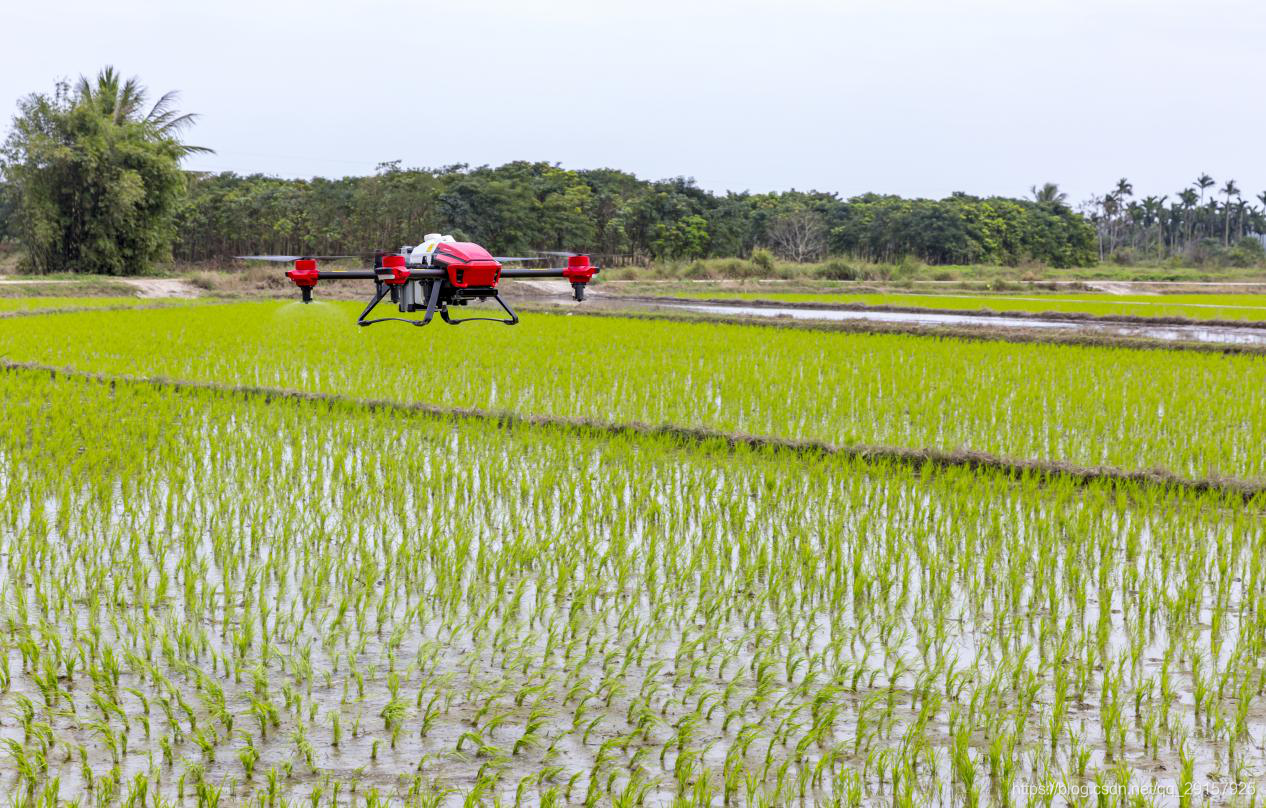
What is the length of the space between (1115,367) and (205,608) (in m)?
9.31

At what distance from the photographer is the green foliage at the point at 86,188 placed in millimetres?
25484

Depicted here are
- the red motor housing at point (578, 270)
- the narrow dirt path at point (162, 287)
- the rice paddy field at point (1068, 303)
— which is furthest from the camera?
the narrow dirt path at point (162, 287)

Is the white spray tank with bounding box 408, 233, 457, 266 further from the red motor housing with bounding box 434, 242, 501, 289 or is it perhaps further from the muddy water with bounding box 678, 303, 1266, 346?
the muddy water with bounding box 678, 303, 1266, 346

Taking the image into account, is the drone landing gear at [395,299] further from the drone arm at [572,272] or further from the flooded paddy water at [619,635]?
the flooded paddy water at [619,635]

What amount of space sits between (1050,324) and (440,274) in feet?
51.9

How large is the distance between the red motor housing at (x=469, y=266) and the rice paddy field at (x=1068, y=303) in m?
16.9

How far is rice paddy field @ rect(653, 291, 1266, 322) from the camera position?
18781 millimetres

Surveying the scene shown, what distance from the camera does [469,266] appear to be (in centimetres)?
238

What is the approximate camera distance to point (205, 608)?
A: 13.4ft

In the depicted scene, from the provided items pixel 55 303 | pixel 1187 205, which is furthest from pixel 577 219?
pixel 1187 205

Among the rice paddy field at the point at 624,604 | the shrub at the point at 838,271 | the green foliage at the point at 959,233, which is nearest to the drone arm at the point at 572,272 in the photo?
the rice paddy field at the point at 624,604

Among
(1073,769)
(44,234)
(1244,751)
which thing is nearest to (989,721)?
(1073,769)

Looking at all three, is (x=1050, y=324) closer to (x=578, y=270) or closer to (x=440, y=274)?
(x=578, y=270)

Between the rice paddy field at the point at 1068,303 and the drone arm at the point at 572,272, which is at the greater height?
the drone arm at the point at 572,272
